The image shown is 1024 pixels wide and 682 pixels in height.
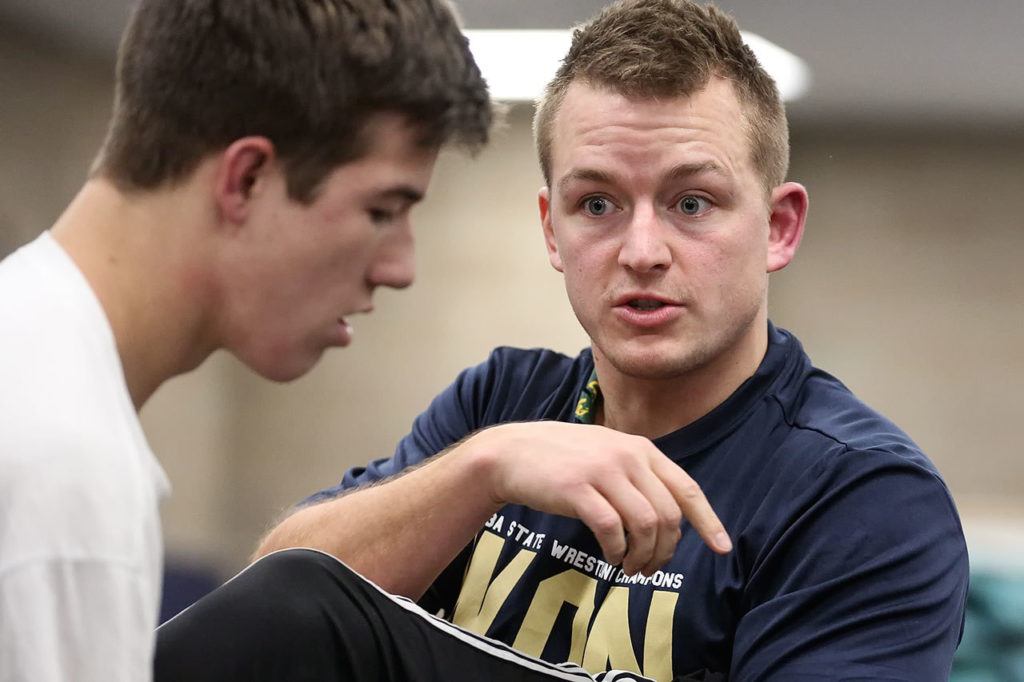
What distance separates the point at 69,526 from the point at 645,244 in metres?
0.91

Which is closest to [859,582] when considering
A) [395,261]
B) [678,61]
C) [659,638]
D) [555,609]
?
[659,638]

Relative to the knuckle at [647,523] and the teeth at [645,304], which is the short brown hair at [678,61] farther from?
the knuckle at [647,523]

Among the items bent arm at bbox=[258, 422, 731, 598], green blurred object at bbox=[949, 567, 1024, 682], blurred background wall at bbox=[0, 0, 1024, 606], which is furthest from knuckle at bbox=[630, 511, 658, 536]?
blurred background wall at bbox=[0, 0, 1024, 606]

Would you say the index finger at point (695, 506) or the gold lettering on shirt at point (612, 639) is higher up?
the index finger at point (695, 506)

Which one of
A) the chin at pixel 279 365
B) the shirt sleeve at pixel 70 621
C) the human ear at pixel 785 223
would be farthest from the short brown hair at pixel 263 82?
the human ear at pixel 785 223

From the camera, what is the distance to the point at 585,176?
1.71 meters

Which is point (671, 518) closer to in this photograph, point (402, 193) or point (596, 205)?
point (402, 193)

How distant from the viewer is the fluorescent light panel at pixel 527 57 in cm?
518

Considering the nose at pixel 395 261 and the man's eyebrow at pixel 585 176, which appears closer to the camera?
the nose at pixel 395 261

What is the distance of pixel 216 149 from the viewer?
1.16m

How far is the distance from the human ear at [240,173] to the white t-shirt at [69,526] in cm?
22

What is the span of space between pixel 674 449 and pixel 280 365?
0.63m

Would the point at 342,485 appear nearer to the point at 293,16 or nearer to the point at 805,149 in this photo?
the point at 293,16

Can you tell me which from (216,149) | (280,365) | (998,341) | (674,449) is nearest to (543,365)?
(674,449)
